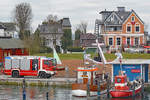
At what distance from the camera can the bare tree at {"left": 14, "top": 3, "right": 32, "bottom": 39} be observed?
113562 mm

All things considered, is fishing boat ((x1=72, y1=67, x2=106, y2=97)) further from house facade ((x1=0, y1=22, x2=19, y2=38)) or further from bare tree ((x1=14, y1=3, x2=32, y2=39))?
house facade ((x1=0, y1=22, x2=19, y2=38))

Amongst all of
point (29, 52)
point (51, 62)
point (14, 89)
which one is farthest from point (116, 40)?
point (14, 89)

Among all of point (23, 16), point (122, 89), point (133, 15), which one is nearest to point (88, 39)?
point (133, 15)

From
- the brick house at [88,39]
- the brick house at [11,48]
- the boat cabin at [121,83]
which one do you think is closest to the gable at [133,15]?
the brick house at [88,39]

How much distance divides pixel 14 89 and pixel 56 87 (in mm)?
4792

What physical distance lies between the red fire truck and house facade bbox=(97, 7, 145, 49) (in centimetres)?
3820

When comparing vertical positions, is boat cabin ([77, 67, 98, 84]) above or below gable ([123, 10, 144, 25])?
below

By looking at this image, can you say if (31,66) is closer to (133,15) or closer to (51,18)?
(133,15)

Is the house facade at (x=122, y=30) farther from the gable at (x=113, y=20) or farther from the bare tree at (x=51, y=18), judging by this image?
the bare tree at (x=51, y=18)

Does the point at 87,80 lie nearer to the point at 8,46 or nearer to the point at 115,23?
the point at 8,46

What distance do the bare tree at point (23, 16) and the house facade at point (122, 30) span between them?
29457 mm

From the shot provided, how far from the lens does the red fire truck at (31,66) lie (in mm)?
52425

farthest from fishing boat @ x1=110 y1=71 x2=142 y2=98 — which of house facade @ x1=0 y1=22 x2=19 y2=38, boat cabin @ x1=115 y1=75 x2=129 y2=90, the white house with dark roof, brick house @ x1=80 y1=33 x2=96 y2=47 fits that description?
house facade @ x1=0 y1=22 x2=19 y2=38

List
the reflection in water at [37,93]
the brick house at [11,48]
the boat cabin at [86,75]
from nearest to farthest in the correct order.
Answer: the reflection in water at [37,93] → the boat cabin at [86,75] → the brick house at [11,48]
